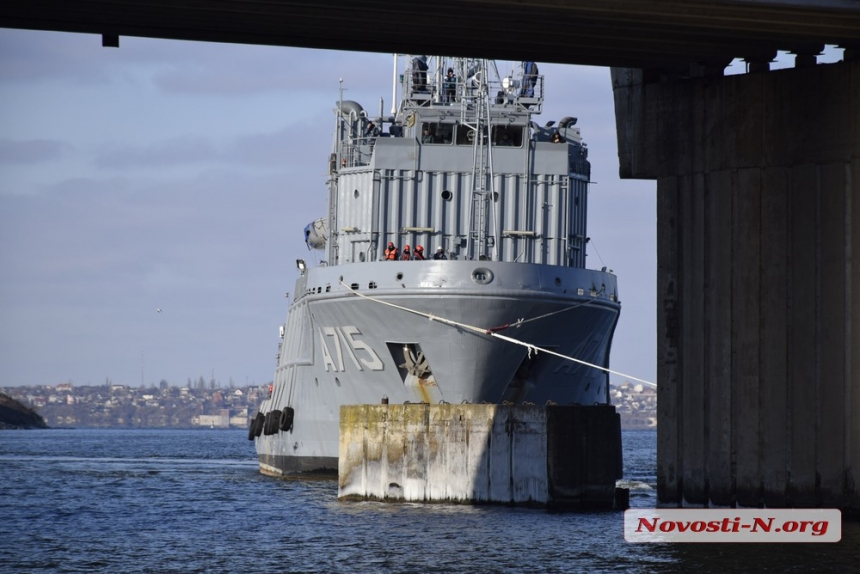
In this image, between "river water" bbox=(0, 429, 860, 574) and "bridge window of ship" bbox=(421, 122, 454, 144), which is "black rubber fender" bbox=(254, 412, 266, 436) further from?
"bridge window of ship" bbox=(421, 122, 454, 144)

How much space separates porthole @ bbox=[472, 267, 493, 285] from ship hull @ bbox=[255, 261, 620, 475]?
1.0 inches

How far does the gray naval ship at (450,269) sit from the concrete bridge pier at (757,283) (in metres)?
9.17

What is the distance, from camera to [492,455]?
29.1m

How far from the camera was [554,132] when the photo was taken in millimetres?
41031

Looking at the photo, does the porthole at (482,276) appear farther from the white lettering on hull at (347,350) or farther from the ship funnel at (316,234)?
the ship funnel at (316,234)

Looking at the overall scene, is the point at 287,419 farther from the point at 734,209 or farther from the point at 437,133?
the point at 734,209

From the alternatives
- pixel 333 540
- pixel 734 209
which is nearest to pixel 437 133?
pixel 734 209

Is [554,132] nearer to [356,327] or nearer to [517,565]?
[356,327]

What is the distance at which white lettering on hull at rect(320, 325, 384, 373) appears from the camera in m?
36.2

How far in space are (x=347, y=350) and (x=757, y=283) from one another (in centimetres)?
1536

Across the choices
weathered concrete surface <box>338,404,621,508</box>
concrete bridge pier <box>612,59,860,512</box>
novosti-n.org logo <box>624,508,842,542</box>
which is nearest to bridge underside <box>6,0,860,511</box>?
concrete bridge pier <box>612,59,860,512</box>

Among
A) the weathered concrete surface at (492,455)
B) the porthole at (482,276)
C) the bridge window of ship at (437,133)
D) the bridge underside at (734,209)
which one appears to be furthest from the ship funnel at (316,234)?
the bridge underside at (734,209)

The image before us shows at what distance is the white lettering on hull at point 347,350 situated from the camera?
3625 cm

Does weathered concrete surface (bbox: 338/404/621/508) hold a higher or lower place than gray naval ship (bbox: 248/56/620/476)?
lower
